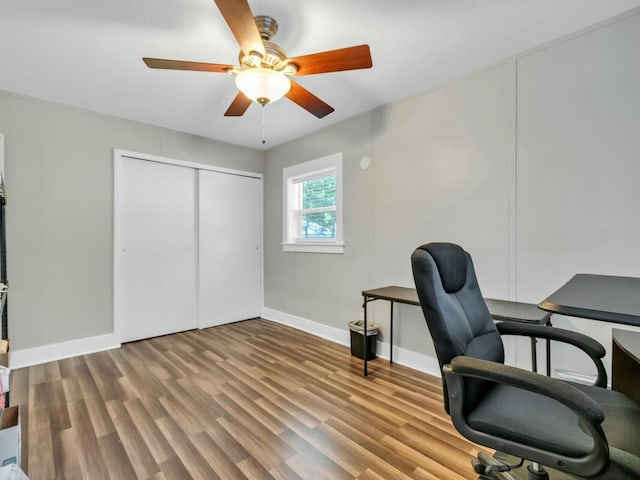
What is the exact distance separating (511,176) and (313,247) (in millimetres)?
2195

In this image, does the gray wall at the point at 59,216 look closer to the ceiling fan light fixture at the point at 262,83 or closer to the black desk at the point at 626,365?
the ceiling fan light fixture at the point at 262,83

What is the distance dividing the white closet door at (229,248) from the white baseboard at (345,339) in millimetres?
459

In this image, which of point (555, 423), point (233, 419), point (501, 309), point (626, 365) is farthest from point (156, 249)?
point (626, 365)

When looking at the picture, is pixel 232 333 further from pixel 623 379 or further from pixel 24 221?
pixel 623 379

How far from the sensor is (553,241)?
2008 mm

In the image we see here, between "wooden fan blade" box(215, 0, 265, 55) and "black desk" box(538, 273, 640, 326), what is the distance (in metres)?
1.74

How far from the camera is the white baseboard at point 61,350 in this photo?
2.73 meters

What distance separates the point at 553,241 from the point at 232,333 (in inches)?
132

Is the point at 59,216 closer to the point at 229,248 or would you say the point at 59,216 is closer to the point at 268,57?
the point at 229,248

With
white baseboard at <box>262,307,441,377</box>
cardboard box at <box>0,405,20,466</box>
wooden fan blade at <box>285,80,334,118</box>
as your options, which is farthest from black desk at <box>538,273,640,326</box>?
cardboard box at <box>0,405,20,466</box>

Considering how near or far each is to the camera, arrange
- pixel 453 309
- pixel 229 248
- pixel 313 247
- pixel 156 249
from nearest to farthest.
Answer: pixel 453 309, pixel 156 249, pixel 313 247, pixel 229 248

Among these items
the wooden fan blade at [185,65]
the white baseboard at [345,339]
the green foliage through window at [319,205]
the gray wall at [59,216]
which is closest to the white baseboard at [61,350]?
the gray wall at [59,216]

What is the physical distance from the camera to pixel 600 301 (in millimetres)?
1140

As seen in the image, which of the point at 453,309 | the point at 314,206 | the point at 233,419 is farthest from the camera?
the point at 314,206
